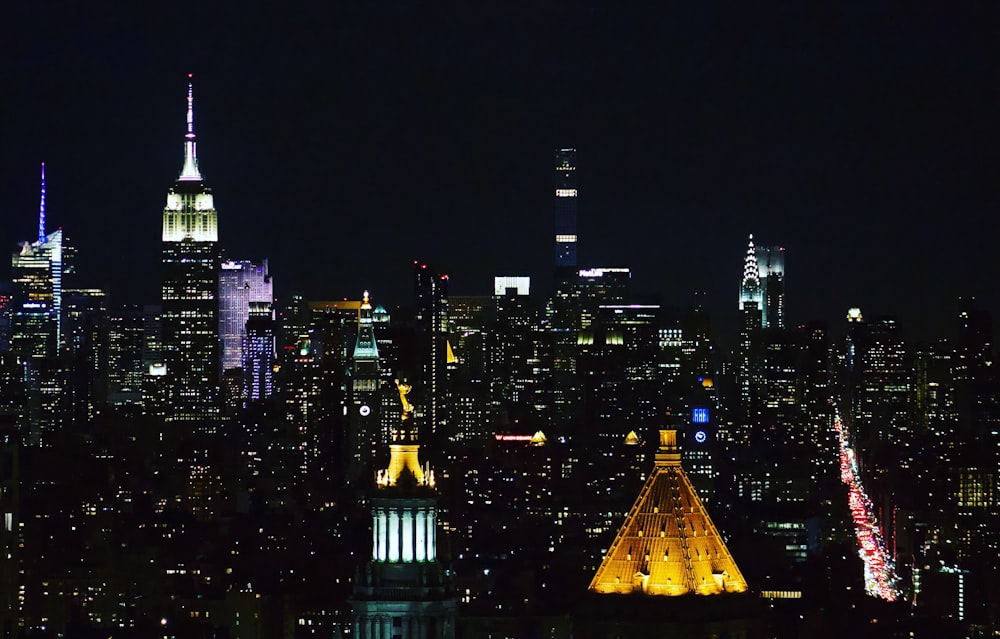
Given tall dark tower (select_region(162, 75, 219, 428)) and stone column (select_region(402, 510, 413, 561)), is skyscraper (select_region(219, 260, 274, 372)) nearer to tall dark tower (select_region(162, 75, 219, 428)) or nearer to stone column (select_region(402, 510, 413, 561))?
tall dark tower (select_region(162, 75, 219, 428))

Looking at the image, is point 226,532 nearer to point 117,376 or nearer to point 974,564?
point 974,564

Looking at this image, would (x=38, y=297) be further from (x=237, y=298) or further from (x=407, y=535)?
(x=407, y=535)

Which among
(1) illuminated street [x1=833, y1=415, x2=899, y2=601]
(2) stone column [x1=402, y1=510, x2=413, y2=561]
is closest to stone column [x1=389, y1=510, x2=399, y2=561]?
(2) stone column [x1=402, y1=510, x2=413, y2=561]

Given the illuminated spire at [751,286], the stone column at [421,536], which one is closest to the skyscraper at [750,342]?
the illuminated spire at [751,286]

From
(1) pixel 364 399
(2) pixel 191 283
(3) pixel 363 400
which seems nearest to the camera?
(3) pixel 363 400

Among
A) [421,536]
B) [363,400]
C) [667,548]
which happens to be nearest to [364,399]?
[363,400]

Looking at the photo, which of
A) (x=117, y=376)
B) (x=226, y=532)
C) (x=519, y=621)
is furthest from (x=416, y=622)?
(x=117, y=376)

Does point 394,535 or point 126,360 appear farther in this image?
point 126,360
